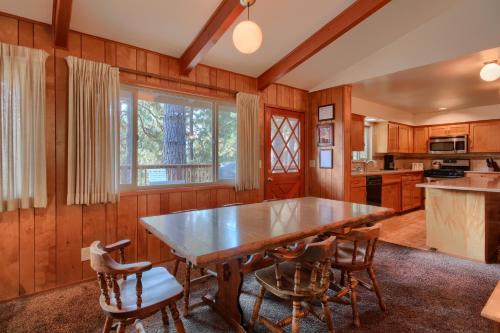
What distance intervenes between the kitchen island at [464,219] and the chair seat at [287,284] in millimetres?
2454

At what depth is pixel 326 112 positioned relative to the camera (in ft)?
14.2

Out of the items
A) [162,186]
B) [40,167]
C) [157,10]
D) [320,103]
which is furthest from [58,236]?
[320,103]

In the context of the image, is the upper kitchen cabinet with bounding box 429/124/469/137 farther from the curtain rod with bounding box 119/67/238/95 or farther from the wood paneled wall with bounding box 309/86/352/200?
the curtain rod with bounding box 119/67/238/95

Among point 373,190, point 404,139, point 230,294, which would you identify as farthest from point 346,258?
point 404,139

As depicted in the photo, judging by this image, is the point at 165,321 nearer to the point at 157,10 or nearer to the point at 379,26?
the point at 157,10

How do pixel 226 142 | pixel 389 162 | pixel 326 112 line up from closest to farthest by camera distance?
pixel 226 142 < pixel 326 112 < pixel 389 162

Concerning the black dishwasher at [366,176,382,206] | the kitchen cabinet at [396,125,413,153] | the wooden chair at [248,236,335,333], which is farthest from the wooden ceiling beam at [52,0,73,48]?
the kitchen cabinet at [396,125,413,153]

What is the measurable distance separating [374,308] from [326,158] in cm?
258

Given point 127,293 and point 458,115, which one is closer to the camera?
point 127,293

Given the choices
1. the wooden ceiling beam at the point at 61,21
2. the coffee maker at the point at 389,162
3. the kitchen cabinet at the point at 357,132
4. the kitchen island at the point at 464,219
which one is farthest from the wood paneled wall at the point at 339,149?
the wooden ceiling beam at the point at 61,21

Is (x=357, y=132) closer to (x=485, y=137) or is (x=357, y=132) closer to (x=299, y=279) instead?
(x=485, y=137)

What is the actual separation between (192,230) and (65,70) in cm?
205

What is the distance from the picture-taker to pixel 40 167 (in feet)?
7.58

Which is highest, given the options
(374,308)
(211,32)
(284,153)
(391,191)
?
(211,32)
